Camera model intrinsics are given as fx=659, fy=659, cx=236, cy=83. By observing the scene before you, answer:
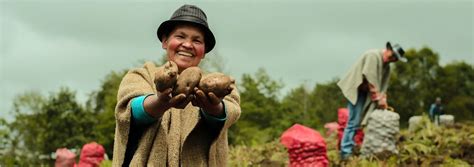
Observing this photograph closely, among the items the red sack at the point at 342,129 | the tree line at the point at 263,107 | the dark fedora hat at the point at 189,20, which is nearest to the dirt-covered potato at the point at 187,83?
the dark fedora hat at the point at 189,20

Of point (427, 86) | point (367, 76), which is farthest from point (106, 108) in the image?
point (367, 76)

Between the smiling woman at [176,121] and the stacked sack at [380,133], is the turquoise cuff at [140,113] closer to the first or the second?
the smiling woman at [176,121]

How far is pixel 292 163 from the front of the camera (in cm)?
645

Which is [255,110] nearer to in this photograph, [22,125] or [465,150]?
[22,125]

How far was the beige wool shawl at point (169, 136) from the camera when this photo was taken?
3281 millimetres

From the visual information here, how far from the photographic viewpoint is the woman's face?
11.0ft

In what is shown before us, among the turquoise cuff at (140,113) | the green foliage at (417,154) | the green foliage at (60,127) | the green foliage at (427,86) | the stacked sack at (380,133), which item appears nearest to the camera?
the turquoise cuff at (140,113)

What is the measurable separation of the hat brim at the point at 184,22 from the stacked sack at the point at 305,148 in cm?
291

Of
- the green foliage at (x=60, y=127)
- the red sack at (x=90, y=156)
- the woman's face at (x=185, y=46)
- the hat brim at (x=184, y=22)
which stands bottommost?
the woman's face at (x=185, y=46)

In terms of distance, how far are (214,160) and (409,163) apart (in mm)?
6000

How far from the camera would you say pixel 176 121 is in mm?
3387

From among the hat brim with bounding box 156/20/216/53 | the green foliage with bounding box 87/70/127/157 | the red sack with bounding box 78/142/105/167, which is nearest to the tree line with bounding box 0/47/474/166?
the green foliage with bounding box 87/70/127/157

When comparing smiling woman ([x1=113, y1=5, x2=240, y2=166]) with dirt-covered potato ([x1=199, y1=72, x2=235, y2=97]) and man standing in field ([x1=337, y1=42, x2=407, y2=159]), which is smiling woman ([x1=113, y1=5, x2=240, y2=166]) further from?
Result: man standing in field ([x1=337, y1=42, x2=407, y2=159])

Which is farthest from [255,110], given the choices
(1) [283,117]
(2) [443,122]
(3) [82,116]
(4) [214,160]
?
(4) [214,160]
